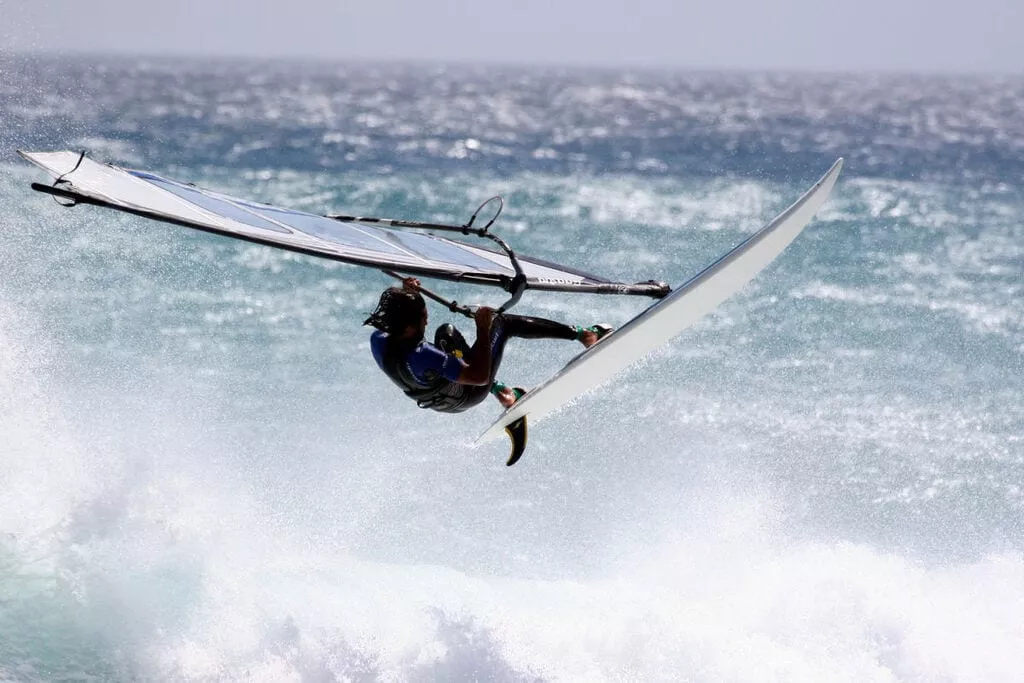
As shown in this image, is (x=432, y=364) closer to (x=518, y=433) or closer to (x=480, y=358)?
(x=480, y=358)

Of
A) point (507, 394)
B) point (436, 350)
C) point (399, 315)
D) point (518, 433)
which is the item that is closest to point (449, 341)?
point (436, 350)

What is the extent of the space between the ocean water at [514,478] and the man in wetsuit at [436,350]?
2890mm

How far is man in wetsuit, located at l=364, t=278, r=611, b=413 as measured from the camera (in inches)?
197

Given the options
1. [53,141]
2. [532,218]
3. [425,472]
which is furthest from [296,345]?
[53,141]

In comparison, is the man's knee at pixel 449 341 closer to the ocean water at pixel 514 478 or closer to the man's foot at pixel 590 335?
the man's foot at pixel 590 335

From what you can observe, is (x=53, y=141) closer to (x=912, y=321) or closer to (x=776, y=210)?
(x=776, y=210)

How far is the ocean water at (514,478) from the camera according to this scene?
25.4 ft

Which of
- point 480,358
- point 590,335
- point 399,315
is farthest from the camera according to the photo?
point 590,335

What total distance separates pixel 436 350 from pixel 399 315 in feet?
0.68

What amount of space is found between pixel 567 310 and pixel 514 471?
2884mm

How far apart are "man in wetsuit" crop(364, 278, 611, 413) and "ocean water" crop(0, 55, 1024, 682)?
289 centimetres

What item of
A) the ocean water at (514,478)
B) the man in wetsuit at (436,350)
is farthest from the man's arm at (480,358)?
the ocean water at (514,478)

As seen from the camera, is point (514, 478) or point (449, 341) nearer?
point (449, 341)

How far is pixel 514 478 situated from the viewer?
9.13 metres
